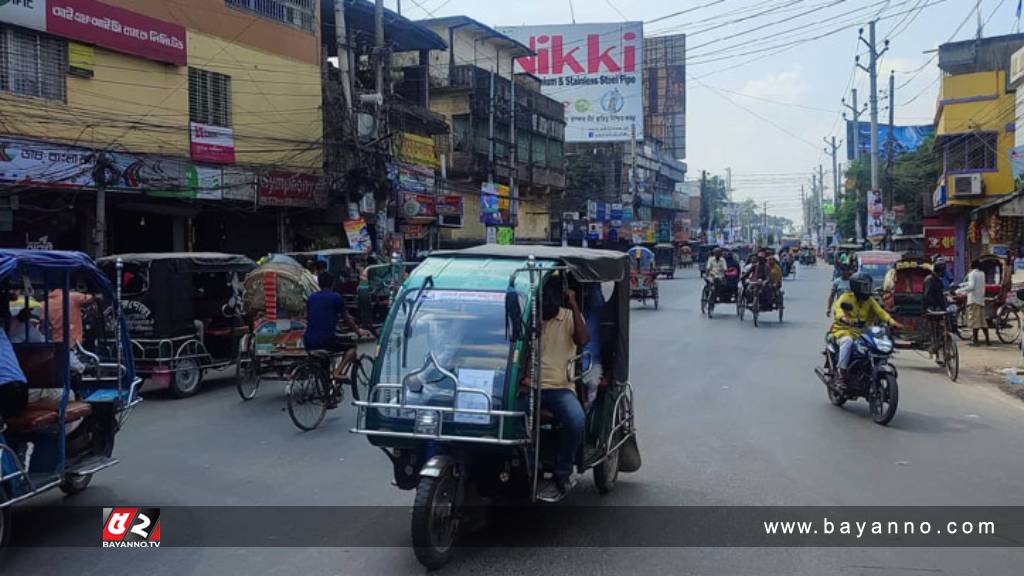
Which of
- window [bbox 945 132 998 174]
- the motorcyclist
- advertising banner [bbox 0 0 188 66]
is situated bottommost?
the motorcyclist

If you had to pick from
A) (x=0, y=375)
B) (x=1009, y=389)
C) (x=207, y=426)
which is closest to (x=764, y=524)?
(x=0, y=375)

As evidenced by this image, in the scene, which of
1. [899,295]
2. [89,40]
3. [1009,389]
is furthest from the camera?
[89,40]

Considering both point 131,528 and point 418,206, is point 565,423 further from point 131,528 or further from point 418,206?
point 418,206

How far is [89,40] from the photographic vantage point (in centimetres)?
1809

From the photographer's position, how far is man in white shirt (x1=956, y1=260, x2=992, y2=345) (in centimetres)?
1628

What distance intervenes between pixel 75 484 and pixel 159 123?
15.8 m

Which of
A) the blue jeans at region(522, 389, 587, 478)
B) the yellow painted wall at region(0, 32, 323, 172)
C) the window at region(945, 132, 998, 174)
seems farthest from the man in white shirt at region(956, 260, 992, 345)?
the yellow painted wall at region(0, 32, 323, 172)

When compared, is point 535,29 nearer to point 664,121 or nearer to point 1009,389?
point 664,121

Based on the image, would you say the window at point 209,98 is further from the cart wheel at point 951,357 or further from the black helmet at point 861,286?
the cart wheel at point 951,357

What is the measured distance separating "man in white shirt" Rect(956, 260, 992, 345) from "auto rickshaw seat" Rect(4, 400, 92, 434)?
16.2 m

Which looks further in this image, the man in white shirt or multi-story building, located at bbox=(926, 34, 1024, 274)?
multi-story building, located at bbox=(926, 34, 1024, 274)

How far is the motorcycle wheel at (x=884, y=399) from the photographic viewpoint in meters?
8.74

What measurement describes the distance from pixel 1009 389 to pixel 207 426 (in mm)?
10888

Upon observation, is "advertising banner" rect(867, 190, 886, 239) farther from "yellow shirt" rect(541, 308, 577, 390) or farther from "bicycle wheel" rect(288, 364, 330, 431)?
"yellow shirt" rect(541, 308, 577, 390)
